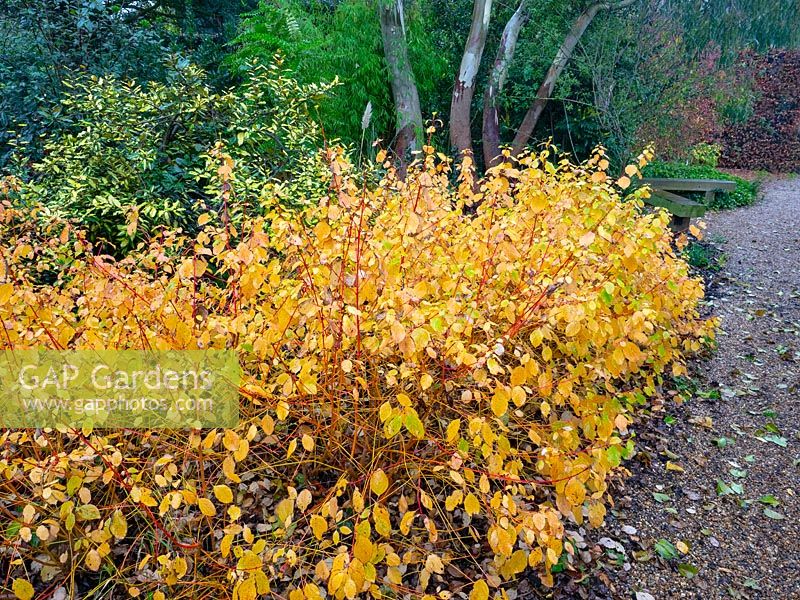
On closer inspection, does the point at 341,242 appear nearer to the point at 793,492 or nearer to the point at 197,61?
the point at 793,492

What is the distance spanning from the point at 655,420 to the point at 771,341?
139 centimetres

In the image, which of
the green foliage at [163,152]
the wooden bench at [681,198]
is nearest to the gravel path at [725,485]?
the wooden bench at [681,198]

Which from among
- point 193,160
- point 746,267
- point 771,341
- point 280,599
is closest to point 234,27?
point 193,160

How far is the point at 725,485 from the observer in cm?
233

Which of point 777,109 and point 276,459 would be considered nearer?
point 276,459

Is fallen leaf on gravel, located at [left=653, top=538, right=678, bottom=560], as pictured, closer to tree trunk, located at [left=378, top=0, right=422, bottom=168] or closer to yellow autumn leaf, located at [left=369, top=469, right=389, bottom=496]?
yellow autumn leaf, located at [left=369, top=469, right=389, bottom=496]

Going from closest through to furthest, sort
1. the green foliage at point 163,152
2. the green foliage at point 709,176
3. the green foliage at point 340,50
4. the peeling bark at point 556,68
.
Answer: the green foliage at point 163,152
the green foliage at point 340,50
the peeling bark at point 556,68
the green foliage at point 709,176

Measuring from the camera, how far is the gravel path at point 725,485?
A: 188cm

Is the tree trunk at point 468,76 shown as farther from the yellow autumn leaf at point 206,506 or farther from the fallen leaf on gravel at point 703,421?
the yellow autumn leaf at point 206,506

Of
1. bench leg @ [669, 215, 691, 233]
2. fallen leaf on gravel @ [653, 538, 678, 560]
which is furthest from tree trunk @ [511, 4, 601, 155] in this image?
fallen leaf on gravel @ [653, 538, 678, 560]

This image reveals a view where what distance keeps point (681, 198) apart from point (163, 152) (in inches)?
175

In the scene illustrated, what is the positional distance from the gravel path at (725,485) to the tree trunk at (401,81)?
3724 mm

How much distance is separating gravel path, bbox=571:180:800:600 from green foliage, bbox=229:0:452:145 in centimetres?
418

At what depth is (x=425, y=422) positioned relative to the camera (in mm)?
1856
